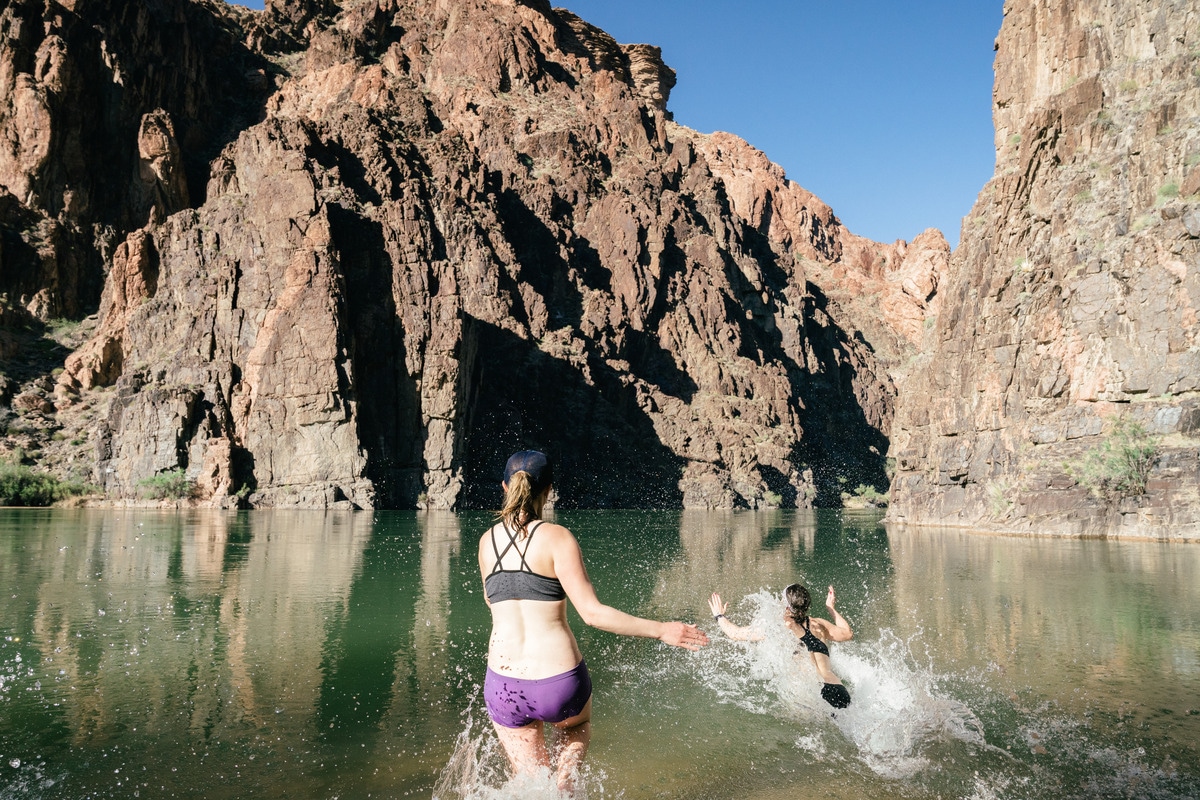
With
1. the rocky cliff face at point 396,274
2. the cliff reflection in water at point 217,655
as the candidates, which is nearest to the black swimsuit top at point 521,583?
the cliff reflection in water at point 217,655

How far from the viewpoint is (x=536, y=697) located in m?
5.31

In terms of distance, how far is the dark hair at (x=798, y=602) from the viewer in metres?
9.31

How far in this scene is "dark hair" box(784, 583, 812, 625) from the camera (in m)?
9.31

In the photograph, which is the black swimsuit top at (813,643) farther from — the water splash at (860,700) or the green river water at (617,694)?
the green river water at (617,694)

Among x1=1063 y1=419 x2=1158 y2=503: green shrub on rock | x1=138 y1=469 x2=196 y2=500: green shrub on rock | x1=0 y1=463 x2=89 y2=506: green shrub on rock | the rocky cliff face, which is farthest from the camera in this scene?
the rocky cliff face

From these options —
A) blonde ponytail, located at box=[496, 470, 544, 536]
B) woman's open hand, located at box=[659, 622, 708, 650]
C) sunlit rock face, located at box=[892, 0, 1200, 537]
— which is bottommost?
woman's open hand, located at box=[659, 622, 708, 650]

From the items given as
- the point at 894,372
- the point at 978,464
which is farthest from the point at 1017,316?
the point at 894,372

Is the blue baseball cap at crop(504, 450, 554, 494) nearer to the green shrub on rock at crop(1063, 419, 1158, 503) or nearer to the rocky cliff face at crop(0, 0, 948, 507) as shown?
the green shrub on rock at crop(1063, 419, 1158, 503)

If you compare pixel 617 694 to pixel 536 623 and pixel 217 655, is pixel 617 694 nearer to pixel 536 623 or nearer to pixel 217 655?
pixel 217 655

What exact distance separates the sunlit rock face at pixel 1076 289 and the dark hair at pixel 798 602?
3915 centimetres

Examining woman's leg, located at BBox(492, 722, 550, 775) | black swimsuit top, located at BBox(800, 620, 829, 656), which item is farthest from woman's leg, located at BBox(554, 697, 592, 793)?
black swimsuit top, located at BBox(800, 620, 829, 656)

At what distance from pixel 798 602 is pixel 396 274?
9579cm

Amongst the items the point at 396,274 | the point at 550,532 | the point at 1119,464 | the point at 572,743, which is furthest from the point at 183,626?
the point at 396,274

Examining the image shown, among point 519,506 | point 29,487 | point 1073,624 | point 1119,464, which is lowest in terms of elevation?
point 29,487
